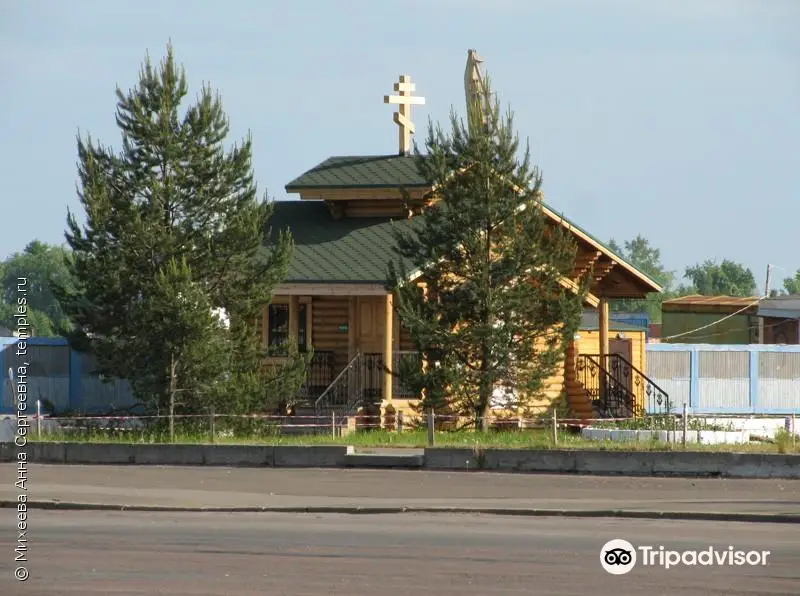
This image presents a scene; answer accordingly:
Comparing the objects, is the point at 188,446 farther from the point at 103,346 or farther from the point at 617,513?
the point at 617,513

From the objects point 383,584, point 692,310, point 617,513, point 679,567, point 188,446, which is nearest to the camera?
point 383,584

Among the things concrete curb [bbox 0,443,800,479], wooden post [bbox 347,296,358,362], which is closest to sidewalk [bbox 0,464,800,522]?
concrete curb [bbox 0,443,800,479]

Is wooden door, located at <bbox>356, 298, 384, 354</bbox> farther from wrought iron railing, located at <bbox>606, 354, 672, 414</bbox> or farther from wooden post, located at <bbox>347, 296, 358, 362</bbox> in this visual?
wrought iron railing, located at <bbox>606, 354, 672, 414</bbox>

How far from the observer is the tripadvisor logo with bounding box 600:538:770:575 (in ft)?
54.9

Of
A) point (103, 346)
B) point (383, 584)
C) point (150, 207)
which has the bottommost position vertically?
point (383, 584)

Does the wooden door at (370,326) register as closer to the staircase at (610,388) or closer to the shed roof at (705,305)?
the staircase at (610,388)

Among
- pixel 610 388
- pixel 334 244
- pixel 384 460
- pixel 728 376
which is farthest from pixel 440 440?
pixel 728 376

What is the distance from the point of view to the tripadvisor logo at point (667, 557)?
659 inches

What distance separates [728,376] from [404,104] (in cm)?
1406

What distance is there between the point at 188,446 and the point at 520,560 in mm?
15941

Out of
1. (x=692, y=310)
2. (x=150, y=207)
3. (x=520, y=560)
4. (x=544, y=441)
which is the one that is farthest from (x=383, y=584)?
(x=692, y=310)

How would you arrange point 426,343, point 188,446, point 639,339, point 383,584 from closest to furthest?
point 383,584 < point 188,446 < point 426,343 < point 639,339

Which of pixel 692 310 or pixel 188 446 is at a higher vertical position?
pixel 692 310

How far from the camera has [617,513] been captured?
72.4 ft
